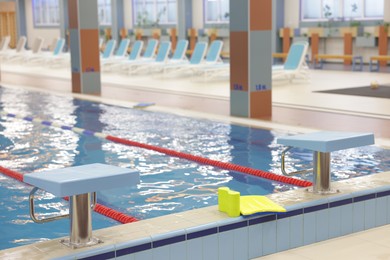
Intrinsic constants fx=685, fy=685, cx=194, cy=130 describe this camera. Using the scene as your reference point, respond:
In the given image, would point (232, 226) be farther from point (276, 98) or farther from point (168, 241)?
point (276, 98)

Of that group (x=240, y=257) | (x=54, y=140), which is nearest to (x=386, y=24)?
(x=54, y=140)

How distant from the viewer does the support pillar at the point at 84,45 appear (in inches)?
526

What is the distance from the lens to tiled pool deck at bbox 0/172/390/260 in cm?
376

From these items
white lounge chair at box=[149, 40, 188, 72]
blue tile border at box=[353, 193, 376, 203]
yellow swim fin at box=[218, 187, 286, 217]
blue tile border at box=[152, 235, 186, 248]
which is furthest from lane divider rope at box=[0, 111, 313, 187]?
white lounge chair at box=[149, 40, 188, 72]

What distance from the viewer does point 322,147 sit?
455cm

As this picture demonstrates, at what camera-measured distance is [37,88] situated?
1505 centimetres

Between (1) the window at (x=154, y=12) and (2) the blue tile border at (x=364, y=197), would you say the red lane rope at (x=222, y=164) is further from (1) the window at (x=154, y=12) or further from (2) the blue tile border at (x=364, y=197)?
(1) the window at (x=154, y=12)

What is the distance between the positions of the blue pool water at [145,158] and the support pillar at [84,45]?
2.75 metres

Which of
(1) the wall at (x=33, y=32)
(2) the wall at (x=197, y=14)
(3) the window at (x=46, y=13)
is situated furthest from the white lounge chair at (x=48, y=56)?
(1) the wall at (x=33, y=32)

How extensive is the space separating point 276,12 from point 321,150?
1868 centimetres

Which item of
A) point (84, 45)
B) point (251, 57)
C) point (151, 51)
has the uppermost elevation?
point (84, 45)

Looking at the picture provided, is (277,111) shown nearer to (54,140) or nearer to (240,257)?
(54,140)

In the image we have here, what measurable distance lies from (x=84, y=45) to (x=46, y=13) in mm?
22695

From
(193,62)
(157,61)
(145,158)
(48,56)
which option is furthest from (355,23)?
(145,158)
